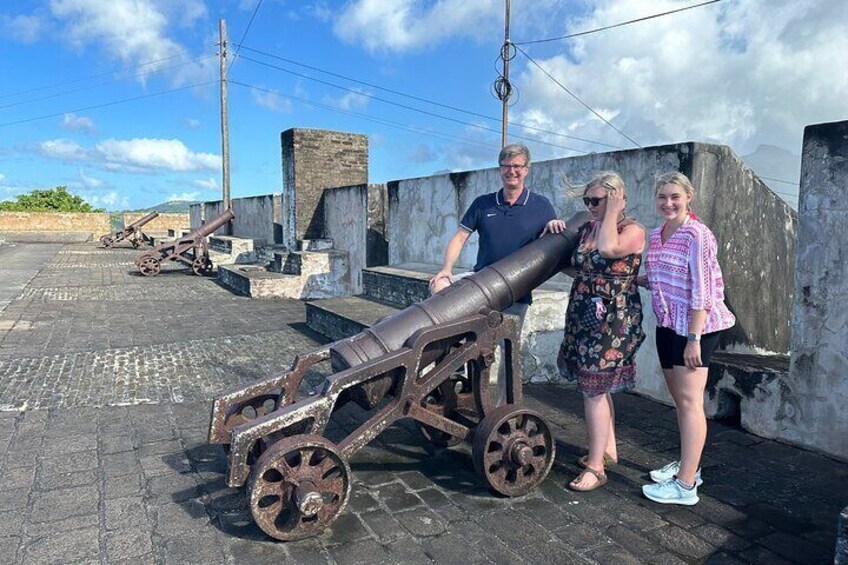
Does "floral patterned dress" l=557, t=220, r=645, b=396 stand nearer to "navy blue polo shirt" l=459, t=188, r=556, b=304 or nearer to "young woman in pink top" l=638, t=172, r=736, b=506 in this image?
"young woman in pink top" l=638, t=172, r=736, b=506

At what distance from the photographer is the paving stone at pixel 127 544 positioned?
2475mm

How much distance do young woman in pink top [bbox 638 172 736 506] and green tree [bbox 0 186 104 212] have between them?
3881 cm

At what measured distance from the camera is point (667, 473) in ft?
10.3

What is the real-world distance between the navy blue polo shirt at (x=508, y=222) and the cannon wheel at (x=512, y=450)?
32.4 inches

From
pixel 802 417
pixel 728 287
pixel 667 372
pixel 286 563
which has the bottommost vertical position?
pixel 286 563

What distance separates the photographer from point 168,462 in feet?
11.3

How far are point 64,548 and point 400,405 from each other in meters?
1.53

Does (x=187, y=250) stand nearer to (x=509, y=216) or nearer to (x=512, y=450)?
(x=509, y=216)

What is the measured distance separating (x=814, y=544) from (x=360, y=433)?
200 centimetres

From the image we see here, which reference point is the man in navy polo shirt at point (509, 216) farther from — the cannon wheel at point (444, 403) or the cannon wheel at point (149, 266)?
the cannon wheel at point (149, 266)

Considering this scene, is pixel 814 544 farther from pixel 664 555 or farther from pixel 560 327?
pixel 560 327

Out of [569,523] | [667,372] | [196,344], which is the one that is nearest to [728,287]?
[667,372]

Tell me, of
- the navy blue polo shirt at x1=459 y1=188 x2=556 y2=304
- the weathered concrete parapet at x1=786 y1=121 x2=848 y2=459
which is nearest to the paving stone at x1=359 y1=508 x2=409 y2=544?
the navy blue polo shirt at x1=459 y1=188 x2=556 y2=304

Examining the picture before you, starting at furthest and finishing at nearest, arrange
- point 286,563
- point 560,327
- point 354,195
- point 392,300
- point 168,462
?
1. point 354,195
2. point 392,300
3. point 560,327
4. point 168,462
5. point 286,563
